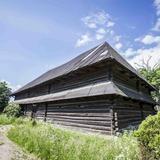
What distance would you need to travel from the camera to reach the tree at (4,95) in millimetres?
35156

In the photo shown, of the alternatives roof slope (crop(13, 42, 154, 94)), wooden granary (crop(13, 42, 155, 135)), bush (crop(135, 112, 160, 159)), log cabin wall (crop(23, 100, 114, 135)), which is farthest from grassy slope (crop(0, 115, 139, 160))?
roof slope (crop(13, 42, 154, 94))

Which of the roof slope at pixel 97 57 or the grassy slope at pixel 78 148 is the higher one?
the roof slope at pixel 97 57

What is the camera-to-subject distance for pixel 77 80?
14.7 m

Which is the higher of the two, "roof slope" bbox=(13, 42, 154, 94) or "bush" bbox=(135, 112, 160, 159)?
"roof slope" bbox=(13, 42, 154, 94)

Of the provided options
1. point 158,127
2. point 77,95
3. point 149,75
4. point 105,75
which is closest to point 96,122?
point 77,95

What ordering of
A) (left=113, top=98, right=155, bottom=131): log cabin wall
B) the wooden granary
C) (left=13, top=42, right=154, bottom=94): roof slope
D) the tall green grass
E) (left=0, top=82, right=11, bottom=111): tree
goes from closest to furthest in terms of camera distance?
the tall green grass < the wooden granary < (left=113, top=98, right=155, bottom=131): log cabin wall < (left=13, top=42, right=154, bottom=94): roof slope < (left=0, top=82, right=11, bottom=111): tree

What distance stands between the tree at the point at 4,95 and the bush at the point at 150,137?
112ft

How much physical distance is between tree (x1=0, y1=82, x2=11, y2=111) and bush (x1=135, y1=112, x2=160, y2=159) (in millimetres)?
34246

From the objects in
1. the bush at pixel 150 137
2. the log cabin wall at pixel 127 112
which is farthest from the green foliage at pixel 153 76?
the bush at pixel 150 137

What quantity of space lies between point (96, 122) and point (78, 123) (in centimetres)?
194

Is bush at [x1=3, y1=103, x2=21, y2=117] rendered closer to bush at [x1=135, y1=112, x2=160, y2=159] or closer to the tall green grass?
the tall green grass

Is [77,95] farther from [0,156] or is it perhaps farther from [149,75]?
[149,75]

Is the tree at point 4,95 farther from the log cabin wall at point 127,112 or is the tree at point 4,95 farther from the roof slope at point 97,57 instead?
the log cabin wall at point 127,112

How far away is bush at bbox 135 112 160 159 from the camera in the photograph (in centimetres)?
450
